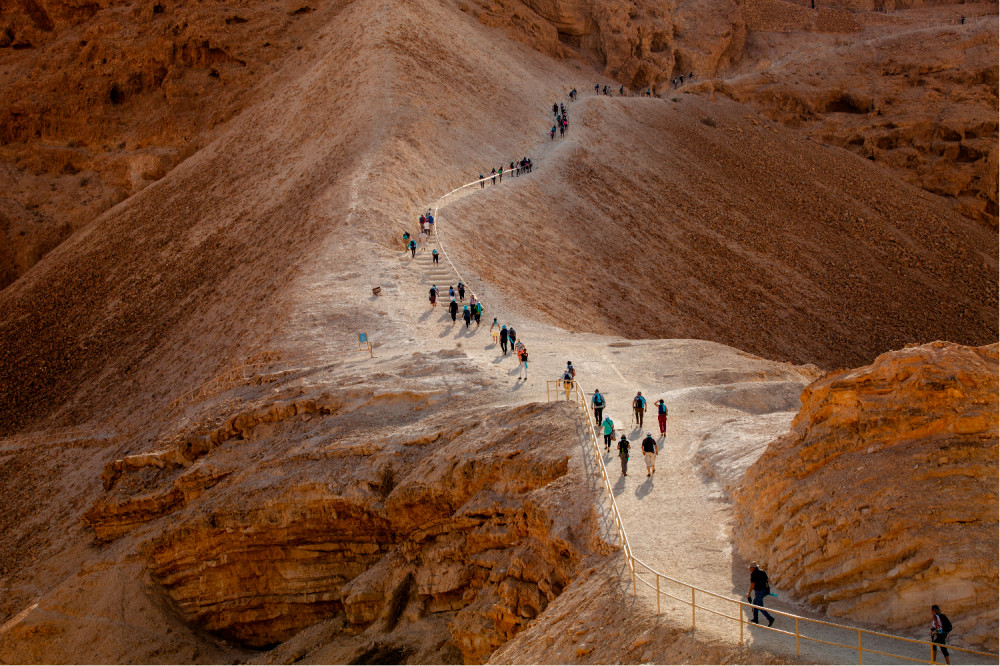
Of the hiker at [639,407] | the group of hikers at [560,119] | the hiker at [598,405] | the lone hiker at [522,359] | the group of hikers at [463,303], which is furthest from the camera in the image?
the group of hikers at [560,119]

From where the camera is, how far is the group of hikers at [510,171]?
128ft

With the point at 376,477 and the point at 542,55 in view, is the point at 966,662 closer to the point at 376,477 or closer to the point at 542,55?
the point at 376,477

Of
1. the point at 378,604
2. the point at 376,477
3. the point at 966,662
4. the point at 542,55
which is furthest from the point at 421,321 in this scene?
the point at 542,55

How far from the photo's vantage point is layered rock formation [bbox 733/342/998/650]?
1032 centimetres

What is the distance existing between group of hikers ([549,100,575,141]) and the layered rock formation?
34460 mm

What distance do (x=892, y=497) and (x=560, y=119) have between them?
128 feet

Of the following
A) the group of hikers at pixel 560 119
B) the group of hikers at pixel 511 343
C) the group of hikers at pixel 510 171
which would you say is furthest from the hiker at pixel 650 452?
the group of hikers at pixel 560 119

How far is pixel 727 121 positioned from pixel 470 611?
43.2m

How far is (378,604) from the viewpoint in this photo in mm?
17062

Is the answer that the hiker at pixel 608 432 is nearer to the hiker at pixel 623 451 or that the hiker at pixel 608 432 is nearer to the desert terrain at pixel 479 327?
the desert terrain at pixel 479 327

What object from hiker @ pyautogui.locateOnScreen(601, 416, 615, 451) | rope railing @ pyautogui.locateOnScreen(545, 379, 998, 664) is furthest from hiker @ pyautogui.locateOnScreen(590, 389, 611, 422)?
rope railing @ pyautogui.locateOnScreen(545, 379, 998, 664)

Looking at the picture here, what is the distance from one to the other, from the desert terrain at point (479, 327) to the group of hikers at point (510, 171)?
47 centimetres

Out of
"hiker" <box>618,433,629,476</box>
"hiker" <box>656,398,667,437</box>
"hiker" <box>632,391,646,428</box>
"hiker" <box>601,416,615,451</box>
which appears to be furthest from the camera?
"hiker" <box>632,391,646,428</box>

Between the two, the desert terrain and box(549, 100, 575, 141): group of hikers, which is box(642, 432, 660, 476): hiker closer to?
the desert terrain
